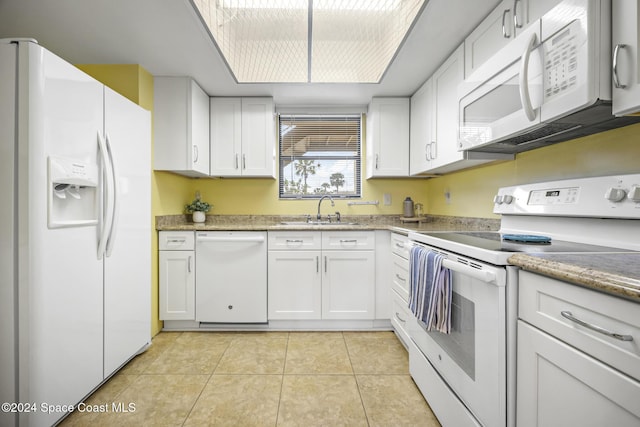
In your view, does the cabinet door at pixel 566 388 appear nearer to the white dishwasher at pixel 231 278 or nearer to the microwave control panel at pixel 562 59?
the microwave control panel at pixel 562 59

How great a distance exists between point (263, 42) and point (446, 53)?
1302mm

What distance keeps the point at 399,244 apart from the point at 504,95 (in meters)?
1.31

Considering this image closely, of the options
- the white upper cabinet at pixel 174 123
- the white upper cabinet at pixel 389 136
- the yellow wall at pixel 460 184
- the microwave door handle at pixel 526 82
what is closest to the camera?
the microwave door handle at pixel 526 82

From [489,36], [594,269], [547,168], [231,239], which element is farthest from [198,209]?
[594,269]

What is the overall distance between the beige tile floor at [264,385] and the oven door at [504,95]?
152cm

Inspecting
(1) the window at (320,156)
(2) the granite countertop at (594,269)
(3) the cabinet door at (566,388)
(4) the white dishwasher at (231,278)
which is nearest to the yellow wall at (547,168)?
(2) the granite countertop at (594,269)

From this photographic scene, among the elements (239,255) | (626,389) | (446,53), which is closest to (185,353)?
(239,255)

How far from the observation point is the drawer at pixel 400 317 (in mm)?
2188

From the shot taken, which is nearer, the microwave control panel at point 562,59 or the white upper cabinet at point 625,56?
the white upper cabinet at point 625,56

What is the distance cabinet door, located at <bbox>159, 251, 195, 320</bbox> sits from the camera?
2559 mm

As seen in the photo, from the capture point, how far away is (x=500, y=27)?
60.1 inches

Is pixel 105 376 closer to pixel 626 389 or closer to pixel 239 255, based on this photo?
pixel 239 255

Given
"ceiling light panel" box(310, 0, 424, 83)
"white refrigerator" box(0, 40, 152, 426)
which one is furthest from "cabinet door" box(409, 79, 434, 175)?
"white refrigerator" box(0, 40, 152, 426)

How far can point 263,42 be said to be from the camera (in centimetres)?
184
